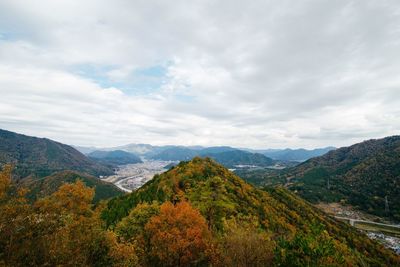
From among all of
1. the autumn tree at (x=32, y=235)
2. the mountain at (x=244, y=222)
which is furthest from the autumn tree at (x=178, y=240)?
the autumn tree at (x=32, y=235)

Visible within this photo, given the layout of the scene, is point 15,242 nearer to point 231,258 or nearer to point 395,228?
point 231,258

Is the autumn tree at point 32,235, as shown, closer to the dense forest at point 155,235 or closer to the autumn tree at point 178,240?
the dense forest at point 155,235

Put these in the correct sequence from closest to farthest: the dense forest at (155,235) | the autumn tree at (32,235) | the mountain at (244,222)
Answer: the autumn tree at (32,235)
the dense forest at (155,235)
the mountain at (244,222)

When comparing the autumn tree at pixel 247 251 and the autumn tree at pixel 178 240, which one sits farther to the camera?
the autumn tree at pixel 178 240

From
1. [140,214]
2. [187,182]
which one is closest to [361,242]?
[187,182]

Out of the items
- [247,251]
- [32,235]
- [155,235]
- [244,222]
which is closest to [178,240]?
[155,235]
